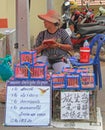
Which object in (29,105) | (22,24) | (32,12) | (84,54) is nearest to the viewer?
(29,105)

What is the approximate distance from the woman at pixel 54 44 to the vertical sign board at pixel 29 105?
105 cm

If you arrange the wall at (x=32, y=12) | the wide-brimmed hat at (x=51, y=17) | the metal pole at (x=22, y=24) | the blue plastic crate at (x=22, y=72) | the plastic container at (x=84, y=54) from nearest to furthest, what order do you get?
the blue plastic crate at (x=22, y=72)
the metal pole at (x=22, y=24)
the wide-brimmed hat at (x=51, y=17)
the plastic container at (x=84, y=54)
the wall at (x=32, y=12)

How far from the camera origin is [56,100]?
14.9 feet

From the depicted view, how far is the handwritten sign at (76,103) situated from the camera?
14.6ft

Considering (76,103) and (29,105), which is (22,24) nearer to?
(29,105)

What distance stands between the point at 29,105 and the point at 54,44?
4.07 feet

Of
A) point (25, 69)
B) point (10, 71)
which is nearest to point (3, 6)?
point (10, 71)

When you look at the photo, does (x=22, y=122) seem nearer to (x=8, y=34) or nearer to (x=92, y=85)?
(x=92, y=85)

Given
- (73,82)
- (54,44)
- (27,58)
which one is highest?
(54,44)

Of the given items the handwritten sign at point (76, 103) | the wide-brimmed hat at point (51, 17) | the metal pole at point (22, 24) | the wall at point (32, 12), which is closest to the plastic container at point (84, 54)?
the wide-brimmed hat at point (51, 17)

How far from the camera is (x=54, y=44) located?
5.38 meters

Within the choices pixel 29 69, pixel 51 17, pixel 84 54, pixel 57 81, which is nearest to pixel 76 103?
pixel 57 81

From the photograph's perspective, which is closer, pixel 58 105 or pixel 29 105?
pixel 29 105

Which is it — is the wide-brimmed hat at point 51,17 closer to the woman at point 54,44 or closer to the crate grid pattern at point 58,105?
the woman at point 54,44
